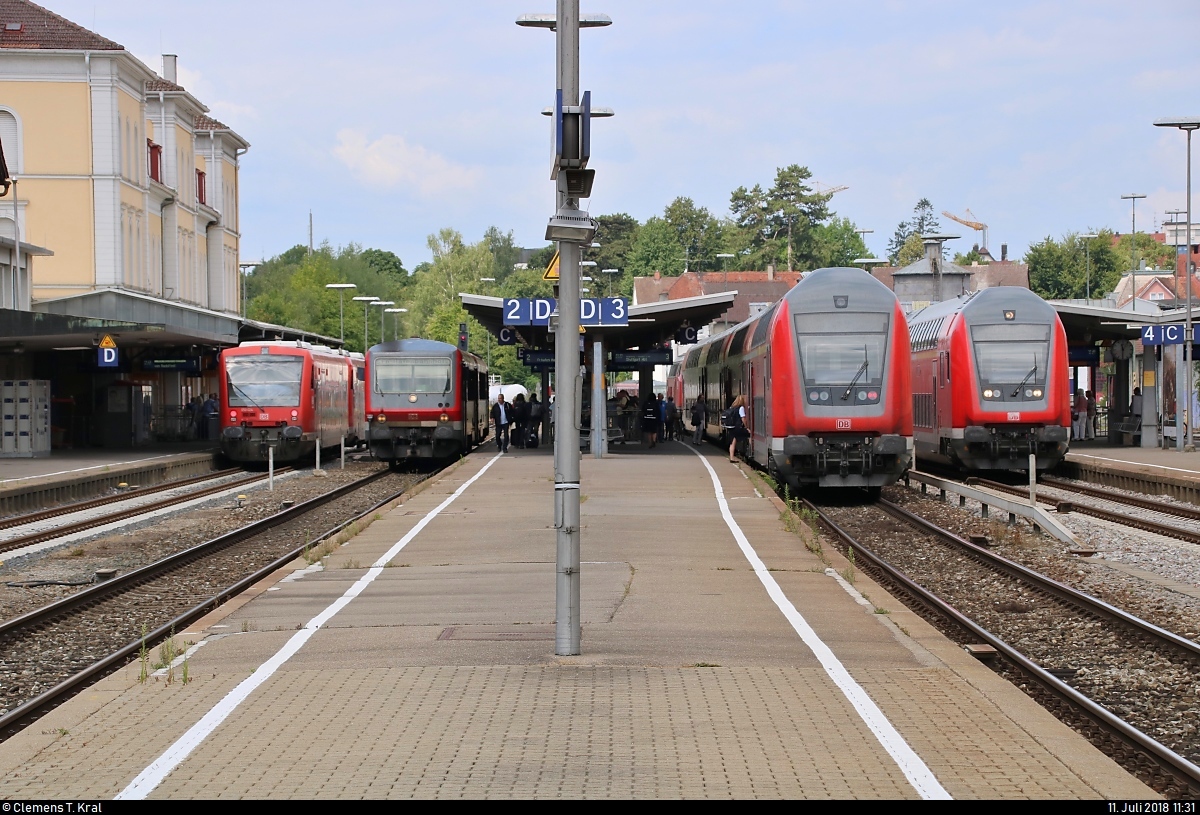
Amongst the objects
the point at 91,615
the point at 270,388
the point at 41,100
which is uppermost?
the point at 41,100

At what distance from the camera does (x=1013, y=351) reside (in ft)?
87.7

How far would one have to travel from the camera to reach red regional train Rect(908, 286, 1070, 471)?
26.6 meters

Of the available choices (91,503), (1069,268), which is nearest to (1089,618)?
(91,503)

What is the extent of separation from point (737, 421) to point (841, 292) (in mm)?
8640

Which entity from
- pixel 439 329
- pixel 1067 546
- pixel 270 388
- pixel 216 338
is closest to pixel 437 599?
pixel 1067 546

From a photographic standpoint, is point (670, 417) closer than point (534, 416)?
No

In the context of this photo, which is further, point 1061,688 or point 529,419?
point 529,419

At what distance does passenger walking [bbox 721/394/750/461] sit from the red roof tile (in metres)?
34.1

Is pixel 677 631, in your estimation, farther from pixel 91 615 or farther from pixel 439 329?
pixel 439 329

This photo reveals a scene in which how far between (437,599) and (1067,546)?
8.58m

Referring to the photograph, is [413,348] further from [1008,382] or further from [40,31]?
[40,31]

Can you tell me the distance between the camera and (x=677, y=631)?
34.1 feet

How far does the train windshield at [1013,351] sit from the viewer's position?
2661 cm

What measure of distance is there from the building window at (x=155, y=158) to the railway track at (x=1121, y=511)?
148ft
